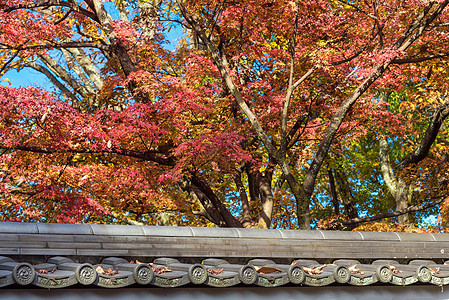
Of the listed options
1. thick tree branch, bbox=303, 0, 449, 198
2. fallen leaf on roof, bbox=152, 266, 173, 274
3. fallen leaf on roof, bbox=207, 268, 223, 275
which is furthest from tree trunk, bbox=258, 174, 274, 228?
fallen leaf on roof, bbox=152, 266, 173, 274

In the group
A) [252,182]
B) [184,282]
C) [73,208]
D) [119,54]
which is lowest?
[184,282]

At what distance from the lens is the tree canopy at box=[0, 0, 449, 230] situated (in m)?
8.95

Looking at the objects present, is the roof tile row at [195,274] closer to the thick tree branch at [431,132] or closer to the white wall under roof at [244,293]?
the white wall under roof at [244,293]

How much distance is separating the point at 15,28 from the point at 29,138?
241 centimetres

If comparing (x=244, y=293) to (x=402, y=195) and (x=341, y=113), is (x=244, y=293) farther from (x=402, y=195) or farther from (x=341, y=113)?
(x=402, y=195)

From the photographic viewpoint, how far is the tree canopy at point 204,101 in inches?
352

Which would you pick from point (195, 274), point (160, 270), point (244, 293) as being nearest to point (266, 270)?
point (244, 293)

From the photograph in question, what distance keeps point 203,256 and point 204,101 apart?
5.45 metres

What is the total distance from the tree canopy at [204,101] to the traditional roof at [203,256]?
2681 millimetres

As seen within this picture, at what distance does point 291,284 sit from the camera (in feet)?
14.7

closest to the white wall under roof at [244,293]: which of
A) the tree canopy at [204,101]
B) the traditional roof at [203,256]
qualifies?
the traditional roof at [203,256]

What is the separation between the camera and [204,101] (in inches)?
396

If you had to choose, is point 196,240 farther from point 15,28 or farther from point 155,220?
point 155,220

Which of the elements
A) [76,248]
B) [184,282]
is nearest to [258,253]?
[184,282]
